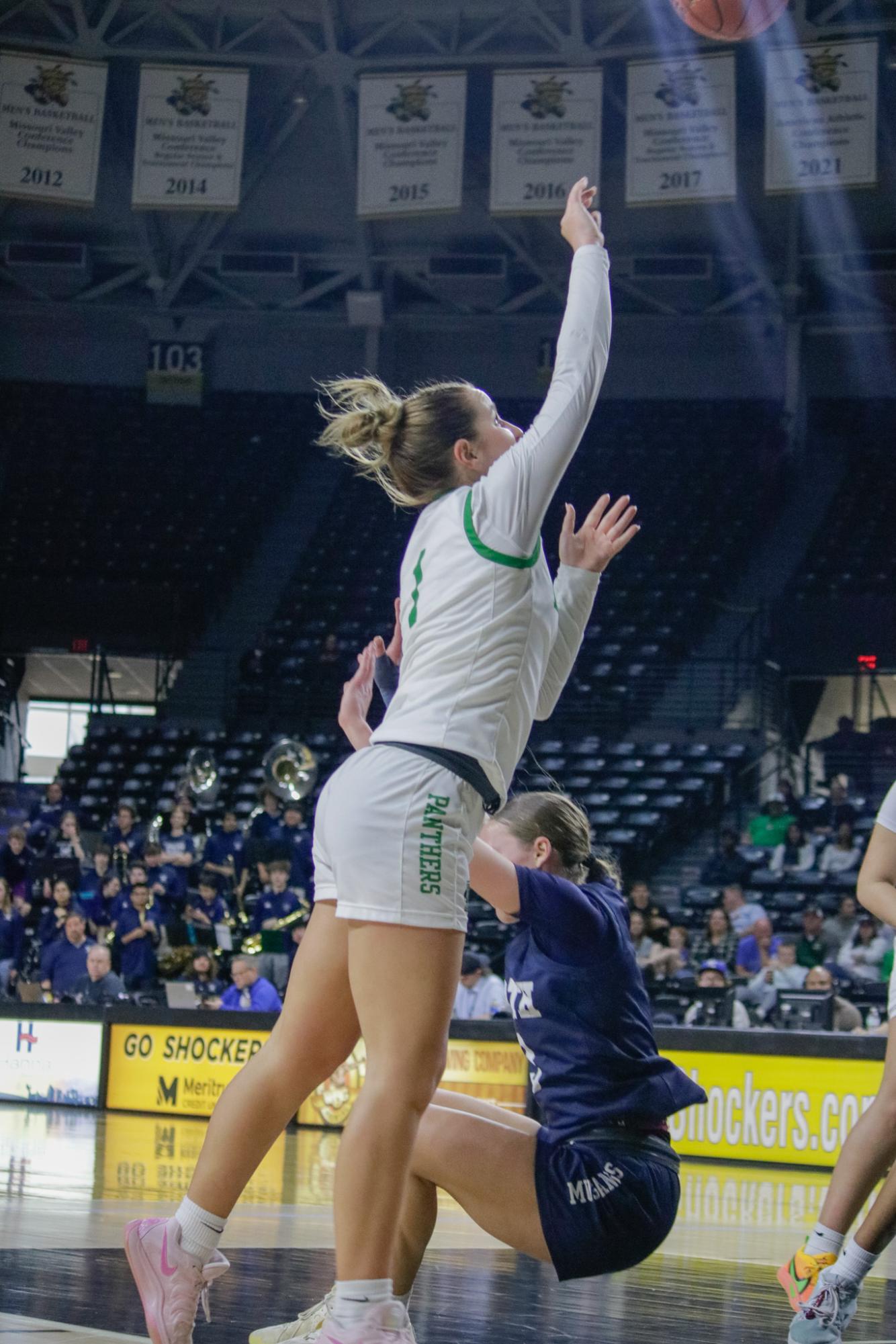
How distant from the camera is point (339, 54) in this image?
65.5 ft

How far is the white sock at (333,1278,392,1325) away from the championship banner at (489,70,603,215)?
52.3ft

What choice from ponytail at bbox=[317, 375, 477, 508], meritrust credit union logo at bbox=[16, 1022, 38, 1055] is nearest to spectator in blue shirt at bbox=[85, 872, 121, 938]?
meritrust credit union logo at bbox=[16, 1022, 38, 1055]

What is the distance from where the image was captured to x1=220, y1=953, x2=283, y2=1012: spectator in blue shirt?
1286cm

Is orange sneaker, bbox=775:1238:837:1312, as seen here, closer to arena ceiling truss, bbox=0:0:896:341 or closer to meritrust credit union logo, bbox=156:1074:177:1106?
meritrust credit union logo, bbox=156:1074:177:1106

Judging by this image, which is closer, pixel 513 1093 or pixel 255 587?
pixel 513 1093

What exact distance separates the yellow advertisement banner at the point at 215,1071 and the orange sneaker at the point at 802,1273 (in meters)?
7.05

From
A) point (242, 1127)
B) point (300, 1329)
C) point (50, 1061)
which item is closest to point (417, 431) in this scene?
point (242, 1127)

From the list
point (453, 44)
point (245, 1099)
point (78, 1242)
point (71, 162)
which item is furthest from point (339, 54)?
point (245, 1099)

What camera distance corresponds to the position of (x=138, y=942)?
47.3ft

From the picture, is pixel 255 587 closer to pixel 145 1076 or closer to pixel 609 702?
pixel 609 702

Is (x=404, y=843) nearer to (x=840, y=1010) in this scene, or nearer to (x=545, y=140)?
(x=840, y=1010)

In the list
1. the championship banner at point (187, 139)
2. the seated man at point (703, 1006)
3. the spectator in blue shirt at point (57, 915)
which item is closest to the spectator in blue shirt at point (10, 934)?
the spectator in blue shirt at point (57, 915)

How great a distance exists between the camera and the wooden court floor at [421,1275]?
3898 mm

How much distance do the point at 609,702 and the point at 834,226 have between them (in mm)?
7606
